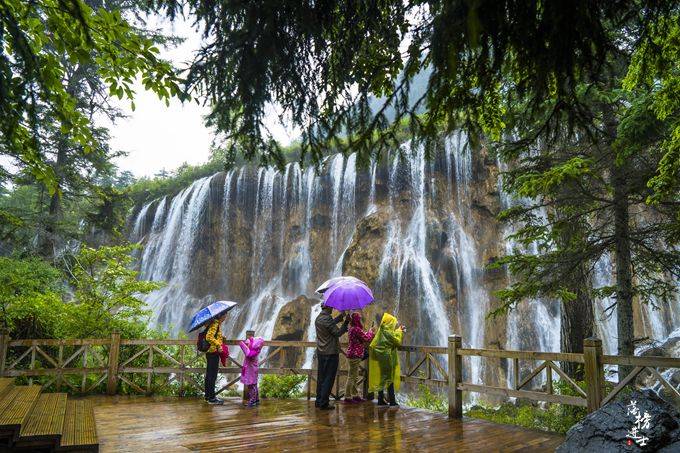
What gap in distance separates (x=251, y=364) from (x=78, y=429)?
3567 millimetres

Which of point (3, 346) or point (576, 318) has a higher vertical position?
point (576, 318)

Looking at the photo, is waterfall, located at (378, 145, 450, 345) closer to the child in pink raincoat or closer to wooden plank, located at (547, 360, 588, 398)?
the child in pink raincoat

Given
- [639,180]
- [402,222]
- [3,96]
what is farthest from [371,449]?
[402,222]

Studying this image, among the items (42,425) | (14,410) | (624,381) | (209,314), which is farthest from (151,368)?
(624,381)

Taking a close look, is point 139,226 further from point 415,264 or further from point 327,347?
point 327,347

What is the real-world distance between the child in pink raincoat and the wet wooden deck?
360 mm

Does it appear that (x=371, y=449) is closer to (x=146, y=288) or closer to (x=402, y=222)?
(x=146, y=288)

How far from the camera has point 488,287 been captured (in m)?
20.2

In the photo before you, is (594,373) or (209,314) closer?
(594,373)

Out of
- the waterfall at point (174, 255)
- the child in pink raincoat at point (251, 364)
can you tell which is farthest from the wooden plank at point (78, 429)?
the waterfall at point (174, 255)

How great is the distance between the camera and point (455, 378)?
7.32m

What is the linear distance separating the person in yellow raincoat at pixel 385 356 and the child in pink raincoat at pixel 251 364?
203 centimetres

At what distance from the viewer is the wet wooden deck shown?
5.30 meters

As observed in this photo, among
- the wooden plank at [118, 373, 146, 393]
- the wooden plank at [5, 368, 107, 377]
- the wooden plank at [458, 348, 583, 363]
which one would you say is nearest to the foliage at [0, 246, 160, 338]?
the wooden plank at [5, 368, 107, 377]
